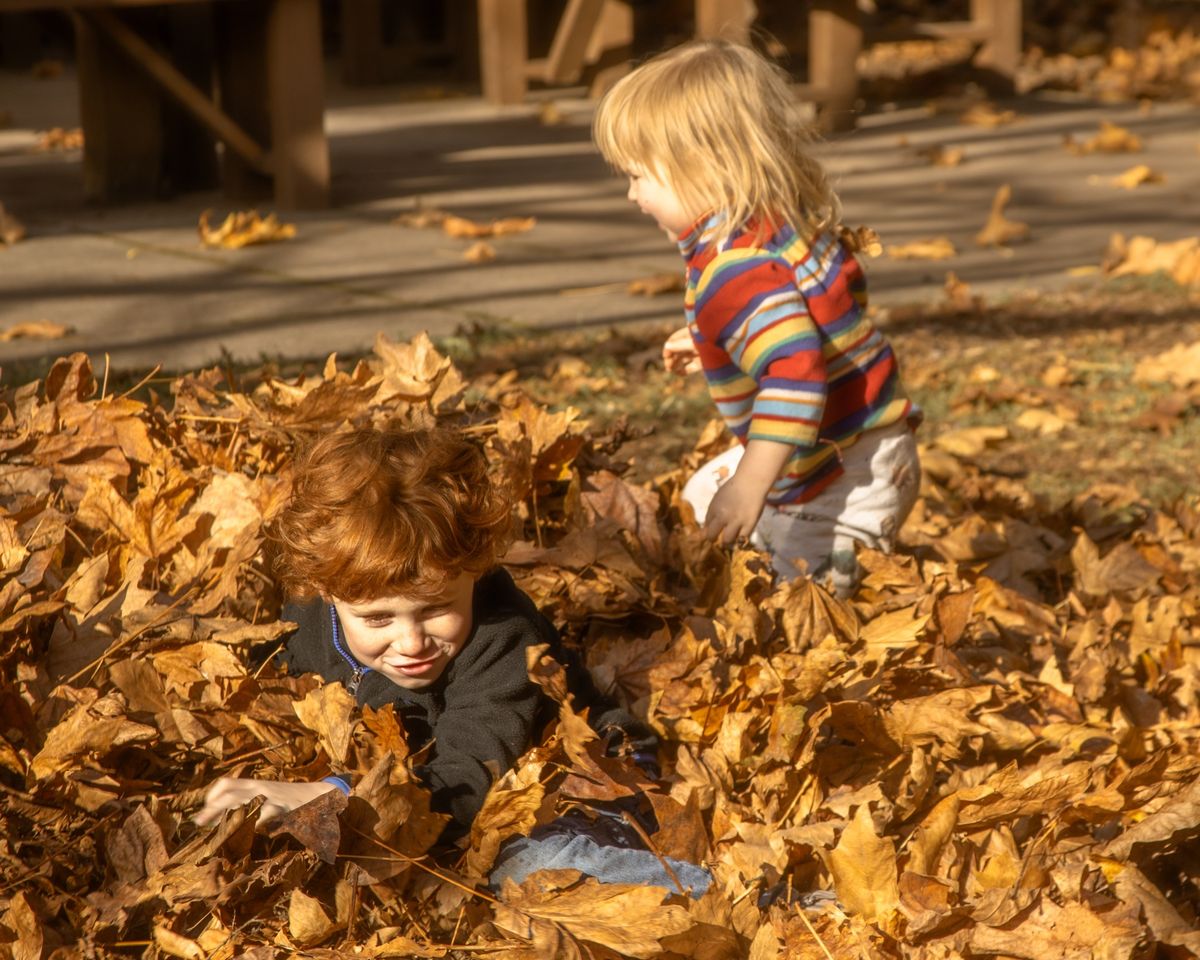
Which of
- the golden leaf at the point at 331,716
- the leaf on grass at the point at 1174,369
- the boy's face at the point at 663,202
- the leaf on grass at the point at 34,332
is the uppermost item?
the boy's face at the point at 663,202

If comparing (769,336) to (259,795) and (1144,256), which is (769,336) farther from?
(1144,256)

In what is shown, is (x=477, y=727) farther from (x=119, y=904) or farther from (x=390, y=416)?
(x=390, y=416)

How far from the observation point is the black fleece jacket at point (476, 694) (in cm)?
197

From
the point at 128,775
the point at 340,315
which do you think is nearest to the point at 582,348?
the point at 340,315

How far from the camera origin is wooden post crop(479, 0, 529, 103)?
32.8ft

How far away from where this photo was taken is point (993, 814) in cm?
192

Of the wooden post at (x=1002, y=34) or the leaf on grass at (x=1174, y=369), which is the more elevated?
the wooden post at (x=1002, y=34)

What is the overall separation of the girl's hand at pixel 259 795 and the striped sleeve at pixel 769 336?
114cm

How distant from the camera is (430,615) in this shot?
201cm

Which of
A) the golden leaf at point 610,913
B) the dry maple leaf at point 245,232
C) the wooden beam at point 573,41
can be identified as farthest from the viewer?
the wooden beam at point 573,41

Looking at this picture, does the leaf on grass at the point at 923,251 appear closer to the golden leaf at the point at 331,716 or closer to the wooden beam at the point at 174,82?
the wooden beam at the point at 174,82

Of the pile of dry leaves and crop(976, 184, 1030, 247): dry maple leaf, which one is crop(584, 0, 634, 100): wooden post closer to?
crop(976, 184, 1030, 247): dry maple leaf

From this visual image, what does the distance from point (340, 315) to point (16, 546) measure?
3.08 meters

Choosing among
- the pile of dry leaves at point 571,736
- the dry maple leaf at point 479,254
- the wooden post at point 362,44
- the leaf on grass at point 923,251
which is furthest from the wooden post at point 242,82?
the wooden post at point 362,44
